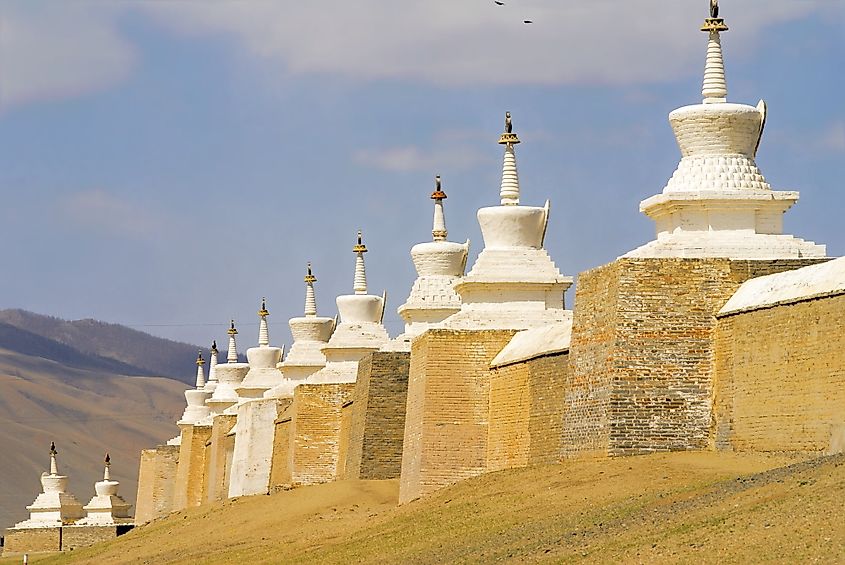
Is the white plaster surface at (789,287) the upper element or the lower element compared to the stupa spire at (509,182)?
lower

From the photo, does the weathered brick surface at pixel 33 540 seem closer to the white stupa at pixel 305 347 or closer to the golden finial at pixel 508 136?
the white stupa at pixel 305 347

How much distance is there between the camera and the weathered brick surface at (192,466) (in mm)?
69375

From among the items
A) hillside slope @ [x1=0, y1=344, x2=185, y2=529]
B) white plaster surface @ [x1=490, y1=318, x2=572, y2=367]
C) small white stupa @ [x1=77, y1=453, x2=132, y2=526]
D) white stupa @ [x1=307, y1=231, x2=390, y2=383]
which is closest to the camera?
white plaster surface @ [x1=490, y1=318, x2=572, y2=367]

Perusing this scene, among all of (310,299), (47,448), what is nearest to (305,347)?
(310,299)

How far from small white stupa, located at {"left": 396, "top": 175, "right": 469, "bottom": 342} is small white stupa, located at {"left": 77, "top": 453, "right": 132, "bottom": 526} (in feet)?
101

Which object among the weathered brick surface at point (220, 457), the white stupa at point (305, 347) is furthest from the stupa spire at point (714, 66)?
the weathered brick surface at point (220, 457)

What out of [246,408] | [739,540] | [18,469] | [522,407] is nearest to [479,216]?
[522,407]

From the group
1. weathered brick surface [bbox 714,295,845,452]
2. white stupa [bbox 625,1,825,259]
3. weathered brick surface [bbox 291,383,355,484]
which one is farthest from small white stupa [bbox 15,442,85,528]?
weathered brick surface [bbox 714,295,845,452]

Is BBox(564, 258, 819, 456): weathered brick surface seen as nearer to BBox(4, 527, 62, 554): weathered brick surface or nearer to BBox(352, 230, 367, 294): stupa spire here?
BBox(352, 230, 367, 294): stupa spire

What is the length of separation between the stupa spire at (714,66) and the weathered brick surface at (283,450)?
827 inches

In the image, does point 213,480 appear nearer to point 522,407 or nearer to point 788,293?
point 522,407

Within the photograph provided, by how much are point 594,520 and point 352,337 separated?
23.9 metres

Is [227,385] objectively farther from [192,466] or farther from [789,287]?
[789,287]

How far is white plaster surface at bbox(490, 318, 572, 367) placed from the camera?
31.2 meters
